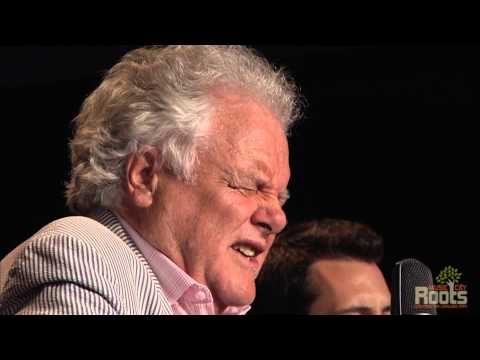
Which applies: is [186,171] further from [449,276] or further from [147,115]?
[449,276]

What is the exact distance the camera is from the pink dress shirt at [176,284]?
6.70 feet

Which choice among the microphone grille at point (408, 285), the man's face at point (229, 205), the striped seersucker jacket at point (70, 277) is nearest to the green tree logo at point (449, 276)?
the microphone grille at point (408, 285)

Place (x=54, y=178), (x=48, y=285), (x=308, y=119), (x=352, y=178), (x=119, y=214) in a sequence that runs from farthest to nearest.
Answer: (x=352, y=178)
(x=308, y=119)
(x=54, y=178)
(x=119, y=214)
(x=48, y=285)

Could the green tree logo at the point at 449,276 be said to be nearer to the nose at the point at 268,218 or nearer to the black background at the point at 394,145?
the black background at the point at 394,145

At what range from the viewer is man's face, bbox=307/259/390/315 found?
111 inches

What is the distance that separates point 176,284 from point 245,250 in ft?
0.75

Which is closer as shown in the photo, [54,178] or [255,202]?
[255,202]

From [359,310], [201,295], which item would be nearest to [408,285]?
[201,295]

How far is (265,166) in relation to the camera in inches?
87.0

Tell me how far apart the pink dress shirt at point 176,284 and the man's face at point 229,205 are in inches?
1.7

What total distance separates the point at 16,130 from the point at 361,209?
45.3 inches

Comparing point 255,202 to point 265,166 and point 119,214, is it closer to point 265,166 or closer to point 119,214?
point 265,166

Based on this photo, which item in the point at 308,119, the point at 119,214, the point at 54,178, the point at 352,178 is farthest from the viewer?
the point at 352,178

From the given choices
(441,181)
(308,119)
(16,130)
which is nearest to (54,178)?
(16,130)
